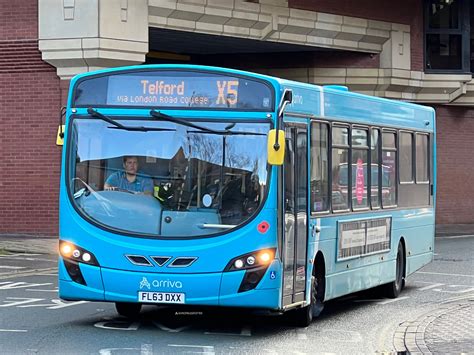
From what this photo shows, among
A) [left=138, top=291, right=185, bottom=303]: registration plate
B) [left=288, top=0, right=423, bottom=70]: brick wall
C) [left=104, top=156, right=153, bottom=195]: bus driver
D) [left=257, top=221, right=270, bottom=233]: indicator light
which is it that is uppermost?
[left=288, top=0, right=423, bottom=70]: brick wall

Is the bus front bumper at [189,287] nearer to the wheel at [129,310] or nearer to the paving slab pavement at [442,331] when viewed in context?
the wheel at [129,310]

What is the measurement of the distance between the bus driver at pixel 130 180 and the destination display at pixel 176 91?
0.61 metres

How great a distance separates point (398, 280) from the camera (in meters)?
15.6

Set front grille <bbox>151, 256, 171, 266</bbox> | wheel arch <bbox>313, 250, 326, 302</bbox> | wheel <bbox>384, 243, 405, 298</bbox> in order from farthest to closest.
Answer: wheel <bbox>384, 243, 405, 298</bbox> → wheel arch <bbox>313, 250, 326, 302</bbox> → front grille <bbox>151, 256, 171, 266</bbox>

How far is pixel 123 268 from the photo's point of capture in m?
10.6

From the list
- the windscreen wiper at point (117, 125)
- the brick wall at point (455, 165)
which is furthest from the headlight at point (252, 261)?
the brick wall at point (455, 165)

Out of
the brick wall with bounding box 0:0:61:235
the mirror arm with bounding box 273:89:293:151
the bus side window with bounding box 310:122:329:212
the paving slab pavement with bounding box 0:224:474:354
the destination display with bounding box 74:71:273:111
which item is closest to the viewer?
the paving slab pavement with bounding box 0:224:474:354

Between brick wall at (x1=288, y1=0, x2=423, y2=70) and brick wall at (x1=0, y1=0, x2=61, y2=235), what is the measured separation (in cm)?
706

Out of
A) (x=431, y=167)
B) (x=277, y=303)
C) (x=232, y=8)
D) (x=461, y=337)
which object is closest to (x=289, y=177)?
(x=277, y=303)

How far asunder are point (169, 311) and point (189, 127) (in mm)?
A: 3003

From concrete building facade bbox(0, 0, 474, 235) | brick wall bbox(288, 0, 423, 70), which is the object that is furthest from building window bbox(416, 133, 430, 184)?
brick wall bbox(288, 0, 423, 70)

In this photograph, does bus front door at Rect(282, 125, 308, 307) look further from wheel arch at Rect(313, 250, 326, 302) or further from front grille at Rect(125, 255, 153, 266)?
front grille at Rect(125, 255, 153, 266)

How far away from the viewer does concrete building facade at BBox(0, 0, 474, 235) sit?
23.0 meters

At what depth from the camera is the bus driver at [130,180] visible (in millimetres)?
10836
